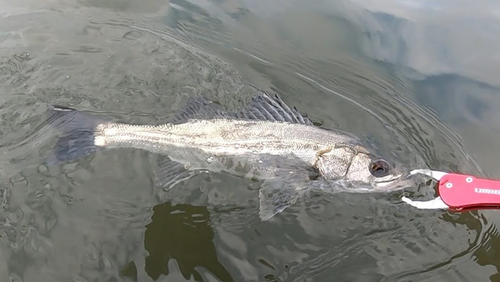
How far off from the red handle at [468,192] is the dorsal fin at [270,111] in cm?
139

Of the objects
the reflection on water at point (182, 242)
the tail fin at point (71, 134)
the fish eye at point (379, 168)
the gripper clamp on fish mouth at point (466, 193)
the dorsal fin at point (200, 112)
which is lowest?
the reflection on water at point (182, 242)

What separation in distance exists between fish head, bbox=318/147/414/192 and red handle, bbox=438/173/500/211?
1.81 feet

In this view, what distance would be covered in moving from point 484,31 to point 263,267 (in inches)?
184

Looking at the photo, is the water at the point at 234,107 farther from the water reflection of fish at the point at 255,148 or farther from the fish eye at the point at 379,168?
the fish eye at the point at 379,168

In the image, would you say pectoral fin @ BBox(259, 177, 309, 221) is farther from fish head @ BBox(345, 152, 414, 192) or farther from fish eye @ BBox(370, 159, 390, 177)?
fish eye @ BBox(370, 159, 390, 177)

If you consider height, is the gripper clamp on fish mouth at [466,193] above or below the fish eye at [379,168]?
above

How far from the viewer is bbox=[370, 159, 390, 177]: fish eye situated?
14.4 feet

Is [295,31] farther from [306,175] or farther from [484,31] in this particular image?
[306,175]

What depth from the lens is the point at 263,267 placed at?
4.22 metres

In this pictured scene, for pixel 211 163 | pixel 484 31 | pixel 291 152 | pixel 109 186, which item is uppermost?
pixel 484 31

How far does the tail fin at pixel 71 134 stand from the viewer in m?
4.59

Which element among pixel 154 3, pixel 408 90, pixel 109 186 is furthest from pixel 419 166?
pixel 154 3

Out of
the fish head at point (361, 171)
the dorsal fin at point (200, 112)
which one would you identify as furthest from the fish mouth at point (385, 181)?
the dorsal fin at point (200, 112)

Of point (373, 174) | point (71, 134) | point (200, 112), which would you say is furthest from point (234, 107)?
point (373, 174)
